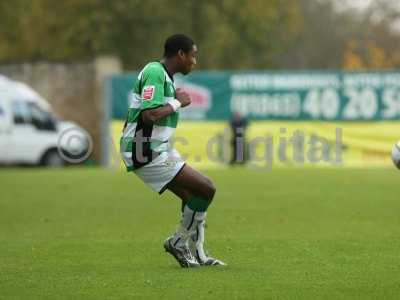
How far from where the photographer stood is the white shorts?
9.88 metres

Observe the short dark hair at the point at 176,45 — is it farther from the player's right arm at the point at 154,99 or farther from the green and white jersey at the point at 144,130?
the player's right arm at the point at 154,99

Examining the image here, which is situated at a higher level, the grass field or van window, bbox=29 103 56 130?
van window, bbox=29 103 56 130

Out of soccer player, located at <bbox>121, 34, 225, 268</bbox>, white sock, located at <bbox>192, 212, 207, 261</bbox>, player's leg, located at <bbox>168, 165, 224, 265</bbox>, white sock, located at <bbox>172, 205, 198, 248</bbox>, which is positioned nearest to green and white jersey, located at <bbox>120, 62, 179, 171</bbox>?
soccer player, located at <bbox>121, 34, 225, 268</bbox>

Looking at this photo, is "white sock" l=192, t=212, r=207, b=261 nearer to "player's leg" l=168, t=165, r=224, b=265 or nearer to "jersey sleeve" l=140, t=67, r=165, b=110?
"player's leg" l=168, t=165, r=224, b=265

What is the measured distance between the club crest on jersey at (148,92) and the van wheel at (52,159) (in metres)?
25.8

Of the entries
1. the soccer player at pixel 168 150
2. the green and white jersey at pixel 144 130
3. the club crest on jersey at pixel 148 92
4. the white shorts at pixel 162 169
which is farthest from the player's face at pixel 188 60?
the white shorts at pixel 162 169

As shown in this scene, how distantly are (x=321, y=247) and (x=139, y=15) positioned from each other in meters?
36.2

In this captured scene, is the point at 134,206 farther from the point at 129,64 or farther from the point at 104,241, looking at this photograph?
the point at 129,64

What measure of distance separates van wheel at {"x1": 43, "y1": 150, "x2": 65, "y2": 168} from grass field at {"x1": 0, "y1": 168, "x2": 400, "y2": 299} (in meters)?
12.2

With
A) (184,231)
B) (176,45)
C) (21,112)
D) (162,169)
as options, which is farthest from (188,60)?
(21,112)

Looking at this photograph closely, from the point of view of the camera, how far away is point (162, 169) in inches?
389

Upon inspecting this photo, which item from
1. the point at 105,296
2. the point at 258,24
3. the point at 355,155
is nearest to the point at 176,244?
the point at 105,296

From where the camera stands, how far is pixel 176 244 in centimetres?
1005

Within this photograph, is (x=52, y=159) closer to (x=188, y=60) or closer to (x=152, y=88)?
(x=188, y=60)
